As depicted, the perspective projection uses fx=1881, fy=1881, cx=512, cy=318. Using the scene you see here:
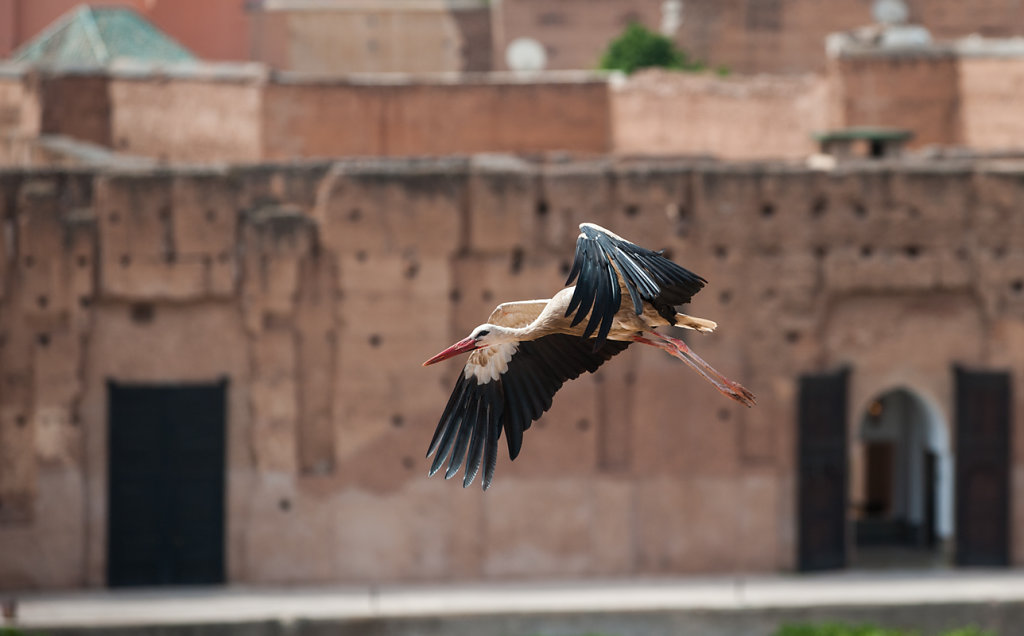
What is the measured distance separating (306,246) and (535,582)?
14.7ft

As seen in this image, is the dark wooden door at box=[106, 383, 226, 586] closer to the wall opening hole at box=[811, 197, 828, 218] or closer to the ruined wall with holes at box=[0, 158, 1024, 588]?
the ruined wall with holes at box=[0, 158, 1024, 588]

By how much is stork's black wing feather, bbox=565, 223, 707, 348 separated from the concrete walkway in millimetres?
9990

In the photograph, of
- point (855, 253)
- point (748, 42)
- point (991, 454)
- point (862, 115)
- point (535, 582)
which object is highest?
point (748, 42)

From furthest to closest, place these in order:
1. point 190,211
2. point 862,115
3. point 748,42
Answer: point 748,42
point 862,115
point 190,211

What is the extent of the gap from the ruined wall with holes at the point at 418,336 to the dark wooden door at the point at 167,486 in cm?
16

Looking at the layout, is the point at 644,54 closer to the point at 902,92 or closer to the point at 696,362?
the point at 902,92

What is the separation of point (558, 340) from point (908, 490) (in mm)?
13980

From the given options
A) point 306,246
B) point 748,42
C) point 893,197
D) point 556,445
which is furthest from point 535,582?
point 748,42

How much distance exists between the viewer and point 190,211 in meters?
20.5

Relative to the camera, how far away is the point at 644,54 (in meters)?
34.6

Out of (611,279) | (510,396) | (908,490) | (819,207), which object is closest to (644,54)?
(908,490)

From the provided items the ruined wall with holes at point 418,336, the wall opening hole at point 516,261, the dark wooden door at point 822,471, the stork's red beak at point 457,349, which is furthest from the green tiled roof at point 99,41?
the stork's red beak at point 457,349

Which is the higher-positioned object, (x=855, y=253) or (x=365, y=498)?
(x=855, y=253)

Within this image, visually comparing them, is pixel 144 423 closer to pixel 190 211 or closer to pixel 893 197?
pixel 190 211
